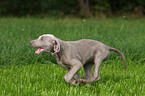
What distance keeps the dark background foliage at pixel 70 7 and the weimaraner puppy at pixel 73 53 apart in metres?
12.7

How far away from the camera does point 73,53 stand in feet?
12.1

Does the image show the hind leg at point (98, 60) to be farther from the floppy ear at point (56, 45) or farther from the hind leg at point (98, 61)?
the floppy ear at point (56, 45)

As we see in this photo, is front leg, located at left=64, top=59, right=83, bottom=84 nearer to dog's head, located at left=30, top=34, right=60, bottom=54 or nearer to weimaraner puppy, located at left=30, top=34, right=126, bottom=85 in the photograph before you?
weimaraner puppy, located at left=30, top=34, right=126, bottom=85

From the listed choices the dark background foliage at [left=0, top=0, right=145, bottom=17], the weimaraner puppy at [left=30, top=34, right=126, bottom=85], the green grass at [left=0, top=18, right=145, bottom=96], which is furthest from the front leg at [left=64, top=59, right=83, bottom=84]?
the dark background foliage at [left=0, top=0, right=145, bottom=17]

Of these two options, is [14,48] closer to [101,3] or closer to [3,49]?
[3,49]

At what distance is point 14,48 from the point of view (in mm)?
5715

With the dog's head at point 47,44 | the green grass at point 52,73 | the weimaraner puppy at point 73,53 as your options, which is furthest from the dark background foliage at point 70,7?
the dog's head at point 47,44

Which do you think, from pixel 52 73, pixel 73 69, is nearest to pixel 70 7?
pixel 52 73

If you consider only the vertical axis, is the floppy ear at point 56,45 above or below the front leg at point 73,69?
above

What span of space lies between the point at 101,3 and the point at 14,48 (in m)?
13.1

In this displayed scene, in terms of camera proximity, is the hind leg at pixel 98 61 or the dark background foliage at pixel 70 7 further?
the dark background foliage at pixel 70 7

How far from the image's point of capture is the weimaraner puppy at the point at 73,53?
353cm

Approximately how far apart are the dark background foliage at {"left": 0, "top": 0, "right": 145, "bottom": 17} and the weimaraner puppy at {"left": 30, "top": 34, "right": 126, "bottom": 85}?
1273 centimetres

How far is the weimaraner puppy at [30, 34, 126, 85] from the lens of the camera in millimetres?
3529
